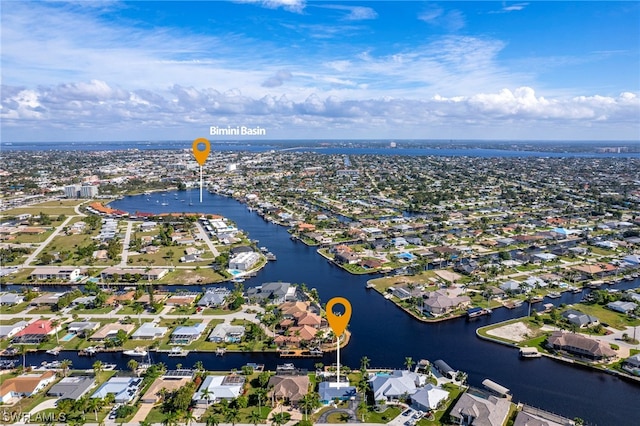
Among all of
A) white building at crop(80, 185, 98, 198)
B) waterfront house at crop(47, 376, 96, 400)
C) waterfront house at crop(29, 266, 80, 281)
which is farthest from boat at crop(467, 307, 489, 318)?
white building at crop(80, 185, 98, 198)

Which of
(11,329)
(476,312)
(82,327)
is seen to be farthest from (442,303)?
(11,329)

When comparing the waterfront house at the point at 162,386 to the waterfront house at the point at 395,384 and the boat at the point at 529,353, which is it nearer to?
the waterfront house at the point at 395,384

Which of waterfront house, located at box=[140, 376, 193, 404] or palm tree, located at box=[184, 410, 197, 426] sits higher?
waterfront house, located at box=[140, 376, 193, 404]

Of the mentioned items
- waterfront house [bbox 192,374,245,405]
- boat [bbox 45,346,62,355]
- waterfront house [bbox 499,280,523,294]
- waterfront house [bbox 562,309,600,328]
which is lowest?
boat [bbox 45,346,62,355]

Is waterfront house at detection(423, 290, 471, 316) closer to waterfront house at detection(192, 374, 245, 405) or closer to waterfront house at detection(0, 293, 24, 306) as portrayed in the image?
waterfront house at detection(192, 374, 245, 405)

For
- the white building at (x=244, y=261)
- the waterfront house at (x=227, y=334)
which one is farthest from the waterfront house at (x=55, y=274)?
the waterfront house at (x=227, y=334)

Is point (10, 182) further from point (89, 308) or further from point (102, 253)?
point (89, 308)

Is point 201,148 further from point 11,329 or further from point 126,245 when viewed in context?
point 126,245
